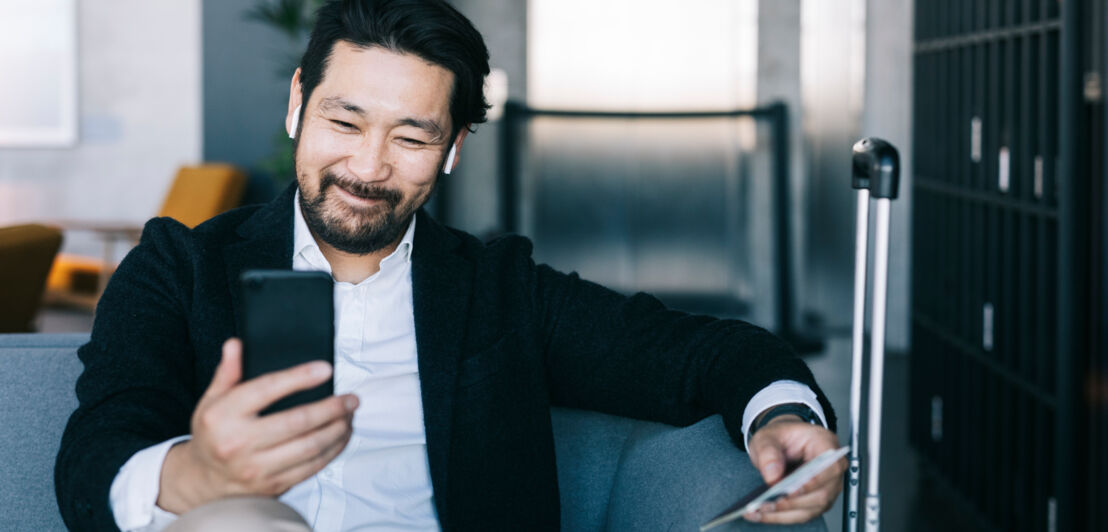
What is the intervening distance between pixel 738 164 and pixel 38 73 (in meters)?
4.20

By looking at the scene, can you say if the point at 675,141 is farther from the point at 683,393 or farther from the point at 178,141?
the point at 683,393

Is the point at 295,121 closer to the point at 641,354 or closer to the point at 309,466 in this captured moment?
the point at 641,354

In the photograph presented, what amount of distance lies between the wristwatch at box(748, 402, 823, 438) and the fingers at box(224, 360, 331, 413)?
1.96 feet

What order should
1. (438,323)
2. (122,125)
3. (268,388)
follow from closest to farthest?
1. (268,388)
2. (438,323)
3. (122,125)

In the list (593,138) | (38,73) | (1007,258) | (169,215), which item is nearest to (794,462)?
(1007,258)

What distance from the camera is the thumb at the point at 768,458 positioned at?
1152 millimetres

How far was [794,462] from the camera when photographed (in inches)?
47.4

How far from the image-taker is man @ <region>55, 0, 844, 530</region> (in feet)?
4.15

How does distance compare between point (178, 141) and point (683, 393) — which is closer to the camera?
point (683, 393)

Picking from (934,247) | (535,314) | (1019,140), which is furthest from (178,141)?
(535,314)

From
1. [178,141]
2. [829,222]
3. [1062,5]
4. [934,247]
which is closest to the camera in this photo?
[1062,5]

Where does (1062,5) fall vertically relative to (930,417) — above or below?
above

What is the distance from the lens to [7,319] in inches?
110

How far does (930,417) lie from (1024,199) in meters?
1.02
